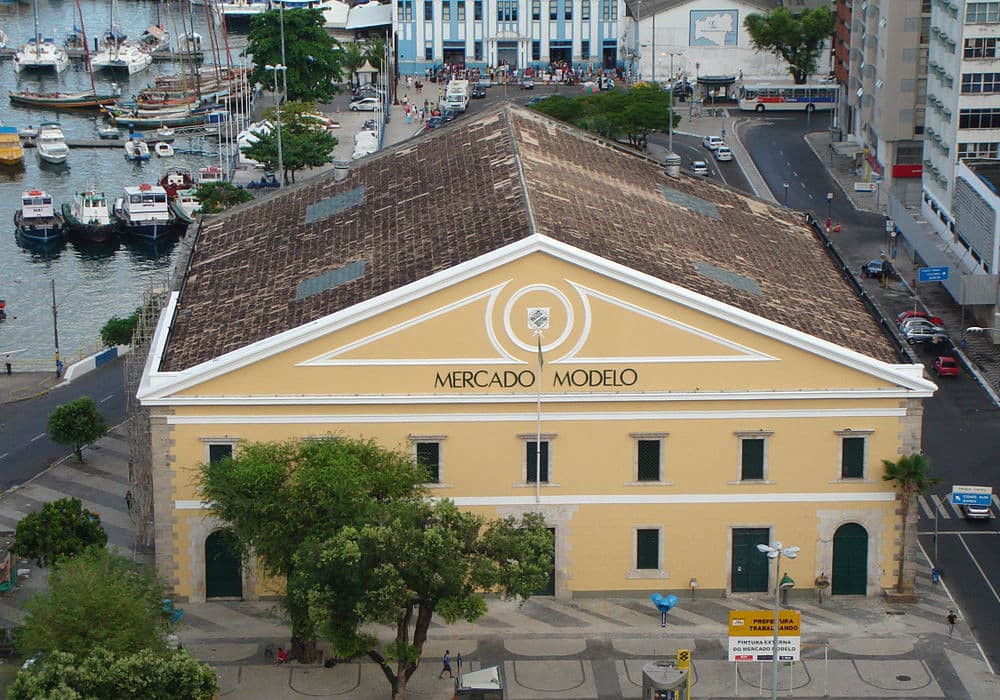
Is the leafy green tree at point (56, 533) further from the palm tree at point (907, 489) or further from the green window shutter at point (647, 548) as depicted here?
the palm tree at point (907, 489)

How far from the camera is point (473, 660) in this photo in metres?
89.1

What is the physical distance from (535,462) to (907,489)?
58.8 feet

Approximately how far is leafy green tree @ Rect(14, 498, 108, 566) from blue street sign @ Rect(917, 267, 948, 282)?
76304 mm

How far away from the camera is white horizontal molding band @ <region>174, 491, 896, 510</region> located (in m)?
94.2

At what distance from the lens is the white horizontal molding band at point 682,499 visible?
309ft

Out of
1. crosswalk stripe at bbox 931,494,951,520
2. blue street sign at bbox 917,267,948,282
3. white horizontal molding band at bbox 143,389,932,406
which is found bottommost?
crosswalk stripe at bbox 931,494,951,520

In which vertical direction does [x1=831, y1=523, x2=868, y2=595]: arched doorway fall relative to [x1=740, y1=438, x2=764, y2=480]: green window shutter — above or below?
below

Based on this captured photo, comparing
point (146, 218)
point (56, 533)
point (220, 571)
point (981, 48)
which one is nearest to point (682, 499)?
point (220, 571)

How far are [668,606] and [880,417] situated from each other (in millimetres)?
13601

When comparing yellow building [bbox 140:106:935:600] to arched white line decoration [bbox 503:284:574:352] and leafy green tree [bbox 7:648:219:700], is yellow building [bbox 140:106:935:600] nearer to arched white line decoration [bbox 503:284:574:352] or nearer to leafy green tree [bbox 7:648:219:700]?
arched white line decoration [bbox 503:284:574:352]

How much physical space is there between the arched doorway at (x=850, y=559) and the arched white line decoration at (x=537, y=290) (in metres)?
16.7

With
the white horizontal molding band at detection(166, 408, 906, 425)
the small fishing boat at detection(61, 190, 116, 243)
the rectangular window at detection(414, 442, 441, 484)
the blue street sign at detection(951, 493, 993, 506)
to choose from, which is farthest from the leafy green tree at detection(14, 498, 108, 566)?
the small fishing boat at detection(61, 190, 116, 243)

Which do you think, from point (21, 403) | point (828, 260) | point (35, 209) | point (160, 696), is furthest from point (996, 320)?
point (35, 209)

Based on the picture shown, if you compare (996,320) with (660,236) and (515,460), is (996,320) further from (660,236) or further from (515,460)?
(515,460)
